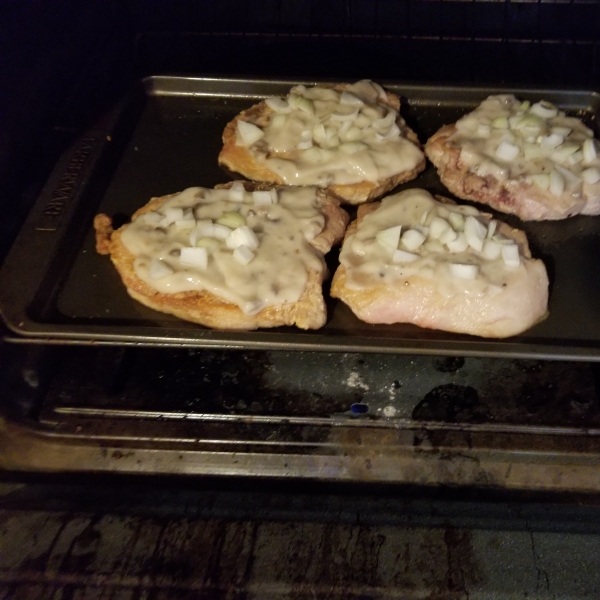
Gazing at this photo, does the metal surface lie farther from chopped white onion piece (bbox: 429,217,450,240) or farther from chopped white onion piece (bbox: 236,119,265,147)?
chopped white onion piece (bbox: 236,119,265,147)

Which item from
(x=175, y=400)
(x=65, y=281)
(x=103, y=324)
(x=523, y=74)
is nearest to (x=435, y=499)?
(x=175, y=400)

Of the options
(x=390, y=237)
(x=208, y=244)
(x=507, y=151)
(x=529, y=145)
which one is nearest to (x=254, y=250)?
(x=208, y=244)

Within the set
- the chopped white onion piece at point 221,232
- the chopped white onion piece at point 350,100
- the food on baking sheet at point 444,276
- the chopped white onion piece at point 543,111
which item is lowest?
the food on baking sheet at point 444,276

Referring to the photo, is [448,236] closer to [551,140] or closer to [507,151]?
[507,151]

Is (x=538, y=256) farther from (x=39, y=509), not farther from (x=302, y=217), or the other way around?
(x=39, y=509)

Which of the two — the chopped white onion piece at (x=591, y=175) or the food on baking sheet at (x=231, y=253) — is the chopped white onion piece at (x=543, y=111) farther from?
the food on baking sheet at (x=231, y=253)

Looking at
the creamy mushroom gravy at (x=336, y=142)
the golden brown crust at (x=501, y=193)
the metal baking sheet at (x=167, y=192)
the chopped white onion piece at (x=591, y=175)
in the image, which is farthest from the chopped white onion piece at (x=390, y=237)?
the chopped white onion piece at (x=591, y=175)
